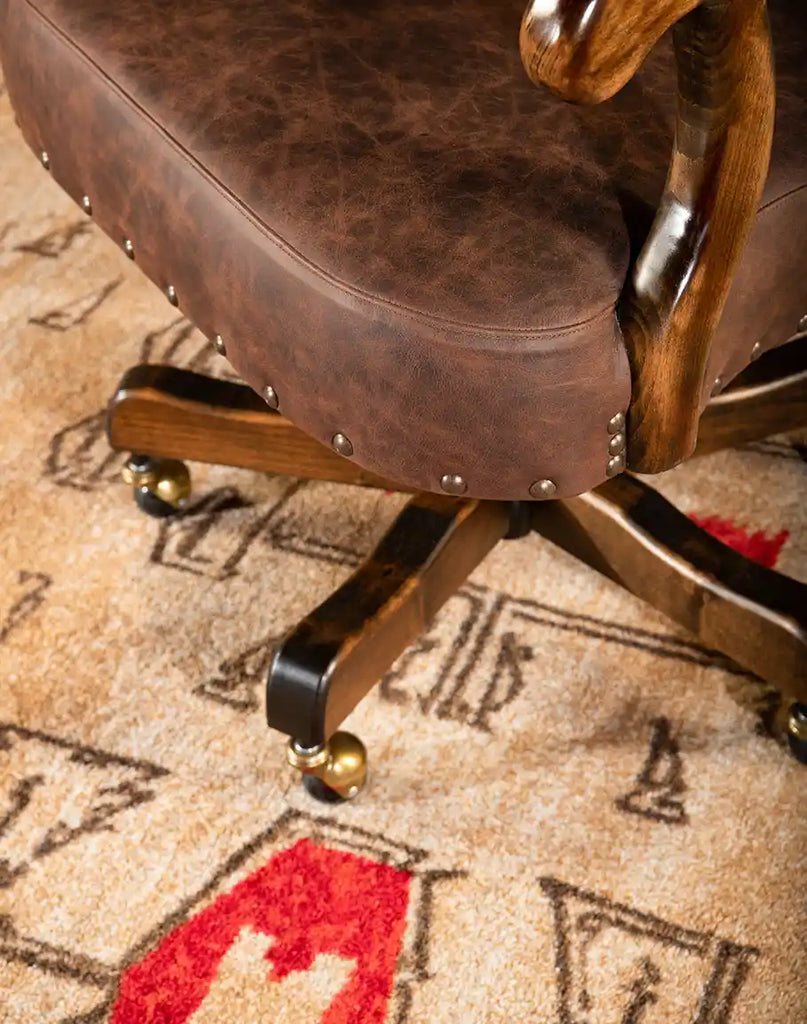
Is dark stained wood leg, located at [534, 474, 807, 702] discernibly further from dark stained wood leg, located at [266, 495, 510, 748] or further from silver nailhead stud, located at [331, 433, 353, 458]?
silver nailhead stud, located at [331, 433, 353, 458]

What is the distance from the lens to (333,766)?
0.96 m

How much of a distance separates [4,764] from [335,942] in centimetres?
31

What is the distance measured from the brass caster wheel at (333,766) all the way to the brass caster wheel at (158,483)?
0.34 metres

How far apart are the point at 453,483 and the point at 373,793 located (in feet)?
1.15

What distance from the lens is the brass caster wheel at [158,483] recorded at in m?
1.21

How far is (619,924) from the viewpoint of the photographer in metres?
0.91

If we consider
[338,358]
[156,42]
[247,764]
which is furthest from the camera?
[247,764]

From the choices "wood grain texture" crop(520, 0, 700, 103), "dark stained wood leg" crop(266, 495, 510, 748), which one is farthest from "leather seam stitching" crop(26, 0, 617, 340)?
"dark stained wood leg" crop(266, 495, 510, 748)

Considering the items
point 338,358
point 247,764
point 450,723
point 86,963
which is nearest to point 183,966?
point 86,963

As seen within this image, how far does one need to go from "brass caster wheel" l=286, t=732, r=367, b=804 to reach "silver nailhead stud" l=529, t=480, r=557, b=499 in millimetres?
297

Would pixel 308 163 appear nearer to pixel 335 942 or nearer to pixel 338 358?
pixel 338 358

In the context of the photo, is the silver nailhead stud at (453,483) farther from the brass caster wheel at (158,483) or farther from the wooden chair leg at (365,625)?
the brass caster wheel at (158,483)

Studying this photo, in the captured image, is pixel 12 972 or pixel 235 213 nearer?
pixel 235 213

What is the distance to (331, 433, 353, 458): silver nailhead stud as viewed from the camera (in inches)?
30.2
